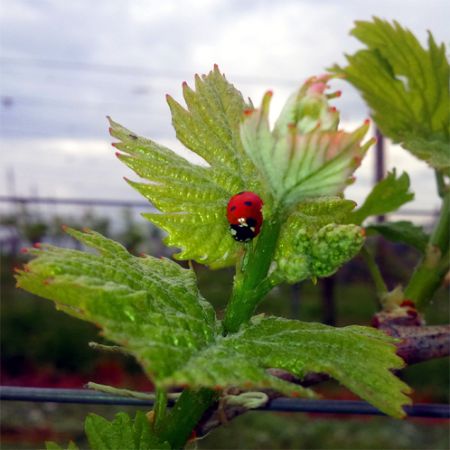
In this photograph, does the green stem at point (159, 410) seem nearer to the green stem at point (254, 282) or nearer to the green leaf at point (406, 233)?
the green stem at point (254, 282)

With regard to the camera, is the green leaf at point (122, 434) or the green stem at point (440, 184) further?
the green stem at point (440, 184)

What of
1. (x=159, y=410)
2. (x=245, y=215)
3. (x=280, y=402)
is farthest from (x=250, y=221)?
(x=280, y=402)

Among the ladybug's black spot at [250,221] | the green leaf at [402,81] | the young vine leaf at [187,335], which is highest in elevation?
the green leaf at [402,81]

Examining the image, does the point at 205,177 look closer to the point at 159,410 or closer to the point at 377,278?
the point at 159,410

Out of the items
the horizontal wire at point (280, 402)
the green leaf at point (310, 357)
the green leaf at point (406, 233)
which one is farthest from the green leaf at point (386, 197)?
the green leaf at point (310, 357)

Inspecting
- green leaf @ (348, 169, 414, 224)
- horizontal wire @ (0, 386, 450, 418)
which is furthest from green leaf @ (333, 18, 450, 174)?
horizontal wire @ (0, 386, 450, 418)

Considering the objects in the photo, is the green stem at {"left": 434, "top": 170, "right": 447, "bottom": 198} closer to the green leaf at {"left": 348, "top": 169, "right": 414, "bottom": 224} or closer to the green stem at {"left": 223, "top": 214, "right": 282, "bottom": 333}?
the green leaf at {"left": 348, "top": 169, "right": 414, "bottom": 224}

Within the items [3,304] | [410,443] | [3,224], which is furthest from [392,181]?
[3,224]
